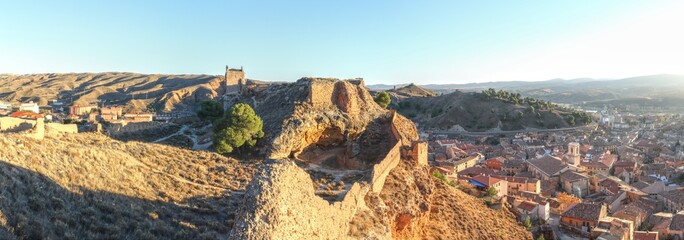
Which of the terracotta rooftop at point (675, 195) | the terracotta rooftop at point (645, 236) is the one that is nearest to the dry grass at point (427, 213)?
the terracotta rooftop at point (645, 236)

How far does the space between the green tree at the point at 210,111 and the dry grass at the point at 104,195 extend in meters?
13.2

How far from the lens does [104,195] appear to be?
404 inches

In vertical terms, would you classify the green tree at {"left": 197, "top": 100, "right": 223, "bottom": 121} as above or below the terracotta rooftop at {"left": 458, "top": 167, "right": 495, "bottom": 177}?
above

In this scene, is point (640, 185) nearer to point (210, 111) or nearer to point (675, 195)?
point (675, 195)

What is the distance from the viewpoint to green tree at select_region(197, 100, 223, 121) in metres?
29.4

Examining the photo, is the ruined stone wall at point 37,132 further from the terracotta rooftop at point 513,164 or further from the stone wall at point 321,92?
the terracotta rooftop at point 513,164

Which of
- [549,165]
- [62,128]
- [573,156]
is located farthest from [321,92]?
[573,156]

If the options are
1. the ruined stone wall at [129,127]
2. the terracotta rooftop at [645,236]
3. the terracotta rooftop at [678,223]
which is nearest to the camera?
the terracotta rooftop at [645,236]

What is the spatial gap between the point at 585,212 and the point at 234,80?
2600cm

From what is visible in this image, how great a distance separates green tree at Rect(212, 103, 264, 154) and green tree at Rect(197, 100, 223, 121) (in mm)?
8889

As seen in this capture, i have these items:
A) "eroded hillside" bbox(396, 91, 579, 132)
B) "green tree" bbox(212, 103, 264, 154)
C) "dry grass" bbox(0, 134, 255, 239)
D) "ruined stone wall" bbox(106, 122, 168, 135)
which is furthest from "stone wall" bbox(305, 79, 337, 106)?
"eroded hillside" bbox(396, 91, 579, 132)

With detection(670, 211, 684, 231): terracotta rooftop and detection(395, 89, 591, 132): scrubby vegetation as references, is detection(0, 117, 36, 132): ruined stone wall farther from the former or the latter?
detection(395, 89, 591, 132): scrubby vegetation

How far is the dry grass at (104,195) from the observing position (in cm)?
796

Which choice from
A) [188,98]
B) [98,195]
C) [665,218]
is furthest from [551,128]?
[98,195]
